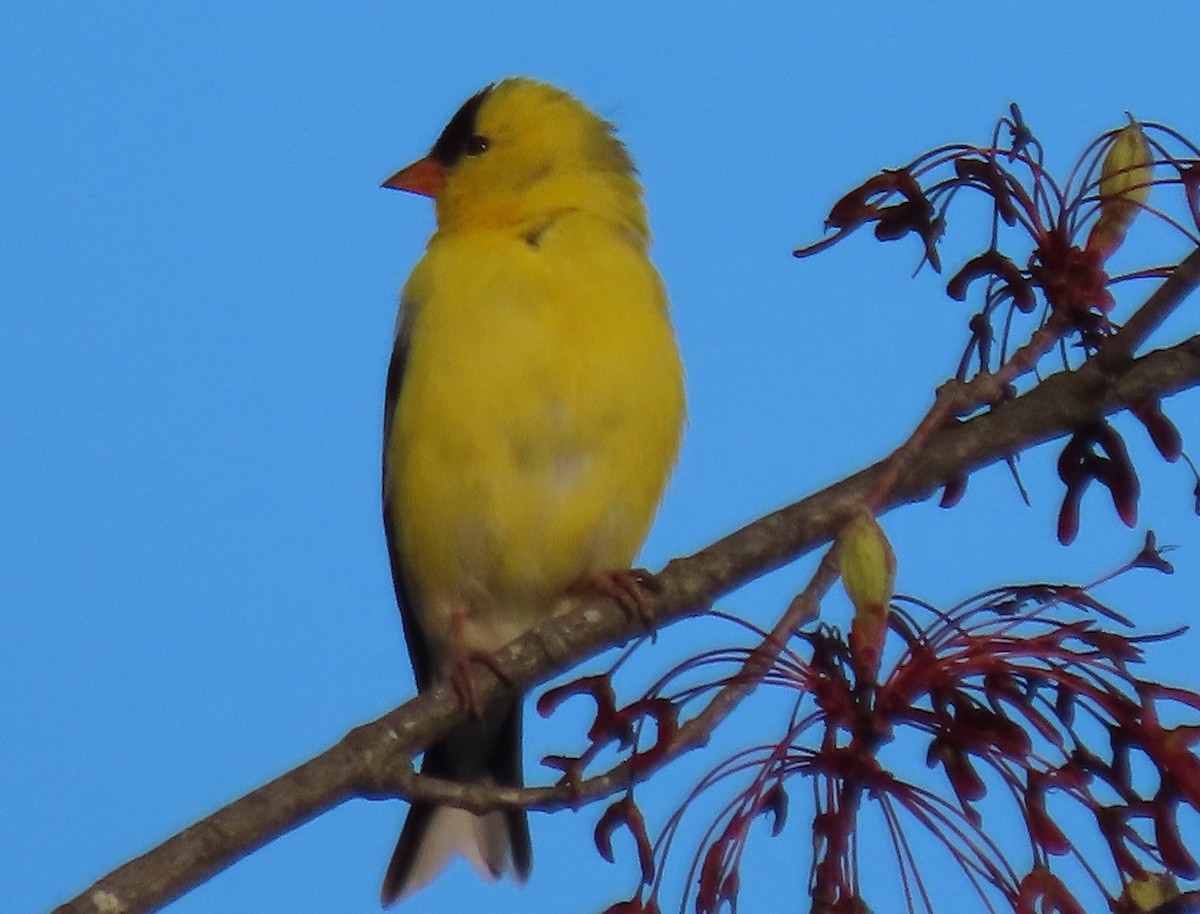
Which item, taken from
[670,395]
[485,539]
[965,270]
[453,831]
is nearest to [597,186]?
[670,395]

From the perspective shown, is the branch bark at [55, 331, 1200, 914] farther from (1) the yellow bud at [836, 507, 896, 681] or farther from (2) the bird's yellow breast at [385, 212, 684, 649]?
(2) the bird's yellow breast at [385, 212, 684, 649]

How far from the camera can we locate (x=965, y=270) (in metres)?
2.26

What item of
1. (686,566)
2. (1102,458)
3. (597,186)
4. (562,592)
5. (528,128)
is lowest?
(1102,458)

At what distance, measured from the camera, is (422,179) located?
4.05 metres

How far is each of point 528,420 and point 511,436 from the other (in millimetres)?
45

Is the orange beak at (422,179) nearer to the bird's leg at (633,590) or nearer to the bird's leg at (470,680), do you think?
the bird's leg at (633,590)

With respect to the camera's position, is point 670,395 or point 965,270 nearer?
point 965,270

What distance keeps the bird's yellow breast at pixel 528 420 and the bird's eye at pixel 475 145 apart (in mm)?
545

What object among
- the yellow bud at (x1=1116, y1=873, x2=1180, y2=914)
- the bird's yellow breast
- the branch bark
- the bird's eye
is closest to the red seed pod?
the branch bark

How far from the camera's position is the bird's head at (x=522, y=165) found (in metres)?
3.77

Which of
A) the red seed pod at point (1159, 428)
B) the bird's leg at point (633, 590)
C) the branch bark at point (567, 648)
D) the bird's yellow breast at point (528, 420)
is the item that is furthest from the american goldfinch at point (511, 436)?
the red seed pod at point (1159, 428)

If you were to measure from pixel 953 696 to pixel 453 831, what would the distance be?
1.64 meters

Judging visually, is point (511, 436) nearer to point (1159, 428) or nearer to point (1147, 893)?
→ point (1159, 428)

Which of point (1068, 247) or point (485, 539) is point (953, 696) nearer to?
point (1068, 247)
